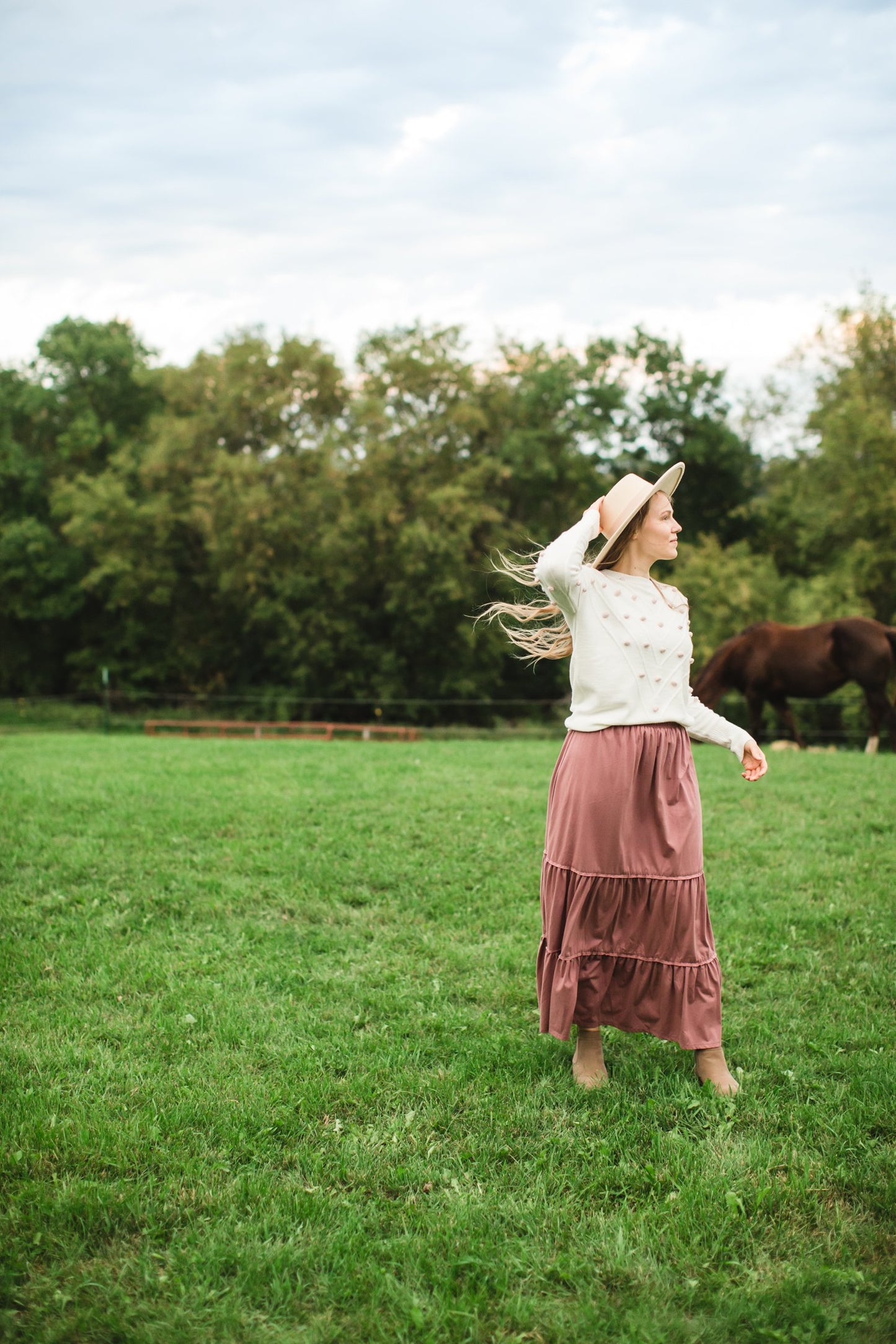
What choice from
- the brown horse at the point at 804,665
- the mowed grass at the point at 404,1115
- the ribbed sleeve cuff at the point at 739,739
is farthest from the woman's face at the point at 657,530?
the brown horse at the point at 804,665

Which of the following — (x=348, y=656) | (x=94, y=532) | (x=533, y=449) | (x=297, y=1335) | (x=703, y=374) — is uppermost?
(x=703, y=374)

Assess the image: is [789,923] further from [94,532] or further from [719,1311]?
[94,532]

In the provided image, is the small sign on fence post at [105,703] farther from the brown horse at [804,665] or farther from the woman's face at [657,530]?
the woman's face at [657,530]

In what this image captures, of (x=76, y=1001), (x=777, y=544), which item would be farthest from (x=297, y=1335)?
(x=777, y=544)

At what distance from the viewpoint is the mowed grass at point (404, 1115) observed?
2682 mm

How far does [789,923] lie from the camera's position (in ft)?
19.2

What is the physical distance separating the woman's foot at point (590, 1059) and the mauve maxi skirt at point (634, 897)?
0.46ft

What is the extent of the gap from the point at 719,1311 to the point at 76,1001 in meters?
3.33

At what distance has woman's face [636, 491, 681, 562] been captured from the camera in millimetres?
3832

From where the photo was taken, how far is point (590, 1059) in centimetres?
391

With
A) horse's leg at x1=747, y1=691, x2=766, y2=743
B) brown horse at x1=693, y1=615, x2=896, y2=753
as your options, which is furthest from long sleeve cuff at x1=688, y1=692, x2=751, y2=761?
horse's leg at x1=747, y1=691, x2=766, y2=743

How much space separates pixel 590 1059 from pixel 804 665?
11.7 metres

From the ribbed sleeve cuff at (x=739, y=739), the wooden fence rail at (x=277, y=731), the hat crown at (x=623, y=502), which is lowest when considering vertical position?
the wooden fence rail at (x=277, y=731)

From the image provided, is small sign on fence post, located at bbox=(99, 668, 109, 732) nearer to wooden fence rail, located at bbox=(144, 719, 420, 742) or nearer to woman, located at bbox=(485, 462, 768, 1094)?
wooden fence rail, located at bbox=(144, 719, 420, 742)
